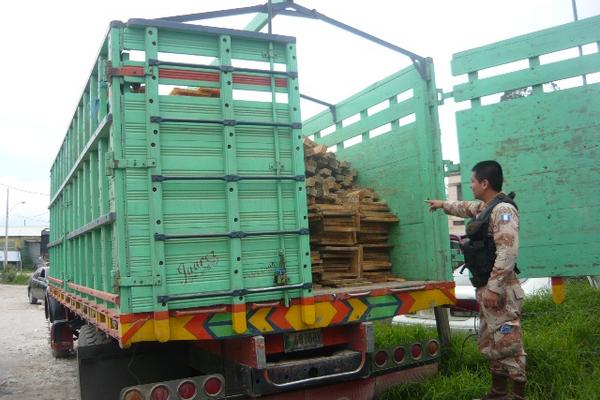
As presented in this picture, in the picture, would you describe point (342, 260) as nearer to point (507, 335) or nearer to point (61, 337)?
point (507, 335)

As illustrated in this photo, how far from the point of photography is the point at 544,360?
4941 millimetres

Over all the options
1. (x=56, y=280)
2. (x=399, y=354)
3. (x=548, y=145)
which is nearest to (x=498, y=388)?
(x=399, y=354)

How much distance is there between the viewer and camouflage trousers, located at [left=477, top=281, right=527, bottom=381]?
13.1 feet

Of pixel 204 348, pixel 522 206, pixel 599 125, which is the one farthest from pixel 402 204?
pixel 204 348

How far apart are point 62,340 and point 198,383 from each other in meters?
5.86

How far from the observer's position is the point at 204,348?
14.2 ft

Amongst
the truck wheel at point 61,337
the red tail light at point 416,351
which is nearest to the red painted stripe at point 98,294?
the red tail light at point 416,351

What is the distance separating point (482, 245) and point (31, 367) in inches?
283

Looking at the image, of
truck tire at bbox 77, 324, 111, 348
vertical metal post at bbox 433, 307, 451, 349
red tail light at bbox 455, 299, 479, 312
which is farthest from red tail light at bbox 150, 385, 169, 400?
red tail light at bbox 455, 299, 479, 312

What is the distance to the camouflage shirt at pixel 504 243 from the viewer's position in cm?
391

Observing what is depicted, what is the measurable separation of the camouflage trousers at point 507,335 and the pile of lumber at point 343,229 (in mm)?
1319

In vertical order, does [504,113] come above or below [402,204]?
above

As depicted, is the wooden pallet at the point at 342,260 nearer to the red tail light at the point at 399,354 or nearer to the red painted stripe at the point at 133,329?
the red tail light at the point at 399,354

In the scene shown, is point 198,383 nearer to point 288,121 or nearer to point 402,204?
point 288,121
